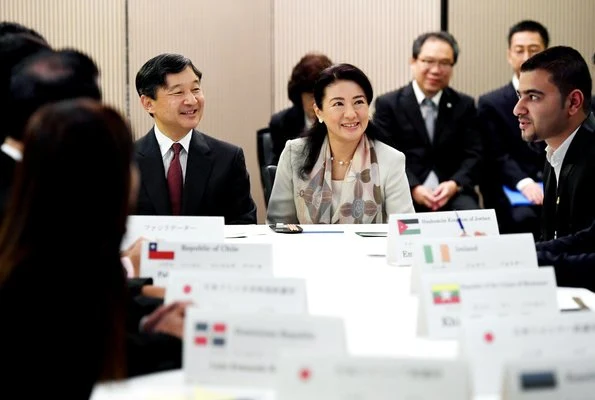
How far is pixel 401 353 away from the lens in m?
2.32

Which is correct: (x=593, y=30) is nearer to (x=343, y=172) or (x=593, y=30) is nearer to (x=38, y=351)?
(x=343, y=172)

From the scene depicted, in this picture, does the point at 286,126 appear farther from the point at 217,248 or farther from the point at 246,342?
the point at 246,342

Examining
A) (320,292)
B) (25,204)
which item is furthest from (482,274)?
(25,204)

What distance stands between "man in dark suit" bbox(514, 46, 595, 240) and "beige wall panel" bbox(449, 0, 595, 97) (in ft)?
10.5

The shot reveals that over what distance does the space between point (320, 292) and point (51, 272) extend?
141 cm

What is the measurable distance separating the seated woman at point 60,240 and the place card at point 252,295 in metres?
0.54

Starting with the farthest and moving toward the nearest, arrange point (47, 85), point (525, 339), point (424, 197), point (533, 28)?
point (533, 28), point (424, 197), point (47, 85), point (525, 339)

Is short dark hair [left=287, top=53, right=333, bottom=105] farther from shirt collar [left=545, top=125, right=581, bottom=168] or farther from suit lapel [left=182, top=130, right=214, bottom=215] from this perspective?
shirt collar [left=545, top=125, right=581, bottom=168]

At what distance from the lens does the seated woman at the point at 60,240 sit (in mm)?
1650

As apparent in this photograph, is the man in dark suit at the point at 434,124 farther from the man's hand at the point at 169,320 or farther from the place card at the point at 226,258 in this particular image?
the man's hand at the point at 169,320

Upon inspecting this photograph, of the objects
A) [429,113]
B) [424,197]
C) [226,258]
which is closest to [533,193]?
[424,197]

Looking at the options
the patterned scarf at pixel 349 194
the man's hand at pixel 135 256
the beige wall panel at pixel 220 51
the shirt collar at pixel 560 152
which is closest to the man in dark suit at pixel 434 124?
the beige wall panel at pixel 220 51

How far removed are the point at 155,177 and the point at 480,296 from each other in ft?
7.93

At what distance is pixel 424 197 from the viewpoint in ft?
19.6
